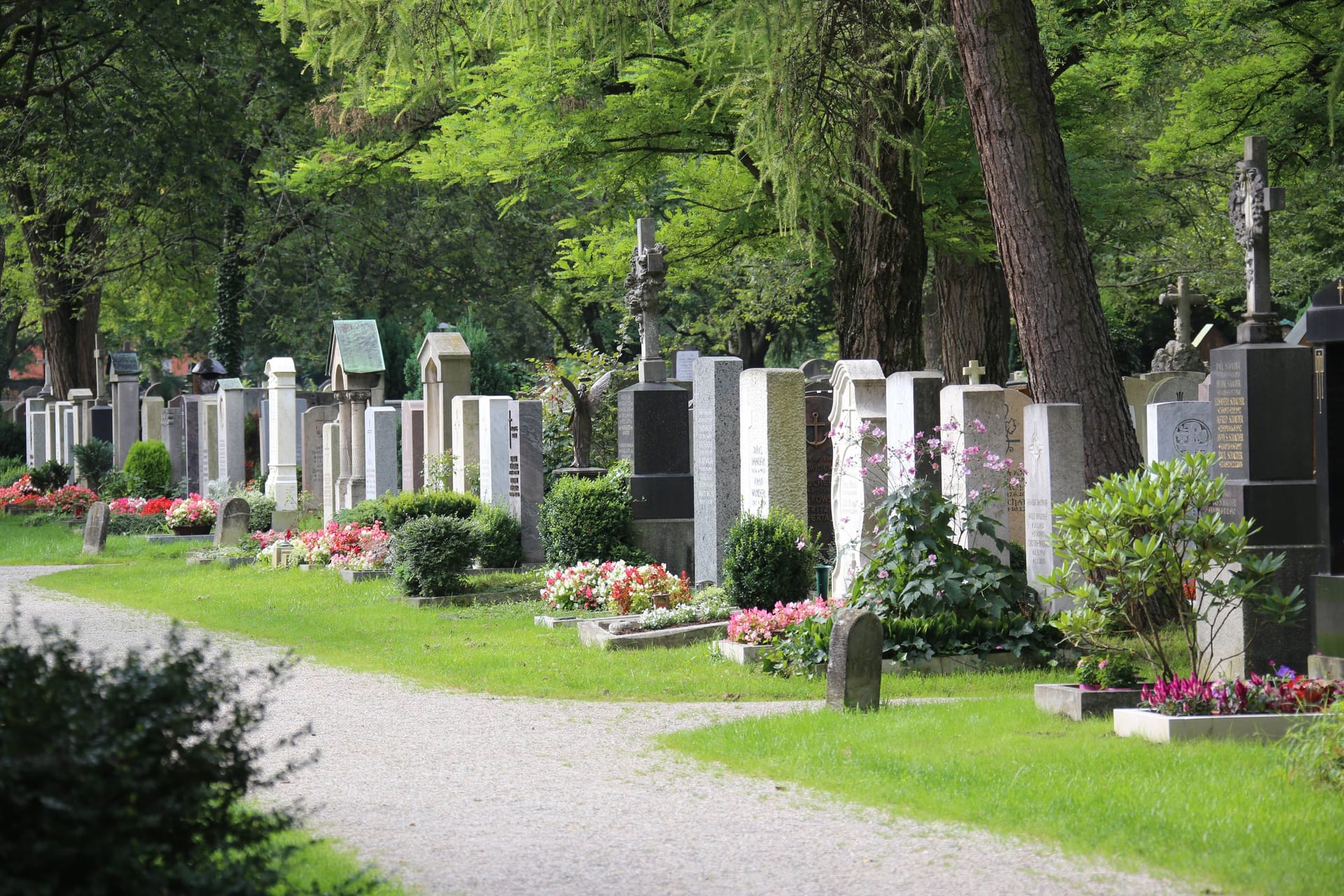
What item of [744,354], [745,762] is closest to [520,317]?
[744,354]

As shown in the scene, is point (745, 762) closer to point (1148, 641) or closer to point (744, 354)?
point (1148, 641)

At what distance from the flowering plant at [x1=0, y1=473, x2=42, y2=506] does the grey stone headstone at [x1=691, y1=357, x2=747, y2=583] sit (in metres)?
18.9

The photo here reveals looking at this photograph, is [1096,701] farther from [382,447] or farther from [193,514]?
[193,514]

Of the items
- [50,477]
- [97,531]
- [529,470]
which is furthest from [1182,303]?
[50,477]

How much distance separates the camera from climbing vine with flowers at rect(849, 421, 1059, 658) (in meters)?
10.6

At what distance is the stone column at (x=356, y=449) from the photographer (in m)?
22.0

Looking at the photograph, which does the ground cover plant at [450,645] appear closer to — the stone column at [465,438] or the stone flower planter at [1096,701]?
the stone flower planter at [1096,701]

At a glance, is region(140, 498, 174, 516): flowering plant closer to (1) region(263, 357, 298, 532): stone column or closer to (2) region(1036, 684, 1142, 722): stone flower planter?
(1) region(263, 357, 298, 532): stone column

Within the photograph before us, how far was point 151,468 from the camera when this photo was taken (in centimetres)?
2870

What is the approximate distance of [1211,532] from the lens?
7938 millimetres

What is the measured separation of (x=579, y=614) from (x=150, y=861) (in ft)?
32.4

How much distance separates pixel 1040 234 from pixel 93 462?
2390 centimetres

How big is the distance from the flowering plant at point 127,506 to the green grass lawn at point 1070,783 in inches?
771

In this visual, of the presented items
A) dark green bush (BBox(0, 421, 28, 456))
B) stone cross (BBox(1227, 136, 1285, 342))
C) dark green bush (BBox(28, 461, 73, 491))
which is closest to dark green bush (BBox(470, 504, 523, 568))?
stone cross (BBox(1227, 136, 1285, 342))
